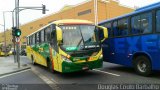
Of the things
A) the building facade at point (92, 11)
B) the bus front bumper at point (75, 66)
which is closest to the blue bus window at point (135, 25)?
the bus front bumper at point (75, 66)

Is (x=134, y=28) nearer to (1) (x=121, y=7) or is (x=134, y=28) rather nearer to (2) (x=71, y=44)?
(2) (x=71, y=44)

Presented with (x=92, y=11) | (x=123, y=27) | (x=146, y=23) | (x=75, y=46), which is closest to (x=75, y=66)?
(x=75, y=46)

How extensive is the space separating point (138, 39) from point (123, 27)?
5.68ft

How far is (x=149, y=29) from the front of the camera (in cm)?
1248

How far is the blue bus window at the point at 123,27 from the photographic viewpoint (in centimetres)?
1449

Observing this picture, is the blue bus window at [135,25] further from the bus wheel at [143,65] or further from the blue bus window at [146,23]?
the bus wheel at [143,65]

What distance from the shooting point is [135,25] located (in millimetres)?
13617

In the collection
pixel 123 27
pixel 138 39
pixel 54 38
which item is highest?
pixel 123 27

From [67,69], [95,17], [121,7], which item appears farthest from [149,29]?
[121,7]

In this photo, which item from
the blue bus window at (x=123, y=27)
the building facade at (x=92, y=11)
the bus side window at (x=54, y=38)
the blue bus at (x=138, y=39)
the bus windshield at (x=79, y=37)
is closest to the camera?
the blue bus at (x=138, y=39)

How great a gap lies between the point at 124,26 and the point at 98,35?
1.38 metres

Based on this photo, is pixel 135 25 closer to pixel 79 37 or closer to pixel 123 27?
pixel 123 27

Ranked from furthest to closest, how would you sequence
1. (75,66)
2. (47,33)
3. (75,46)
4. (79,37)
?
(47,33)
(79,37)
(75,46)
(75,66)

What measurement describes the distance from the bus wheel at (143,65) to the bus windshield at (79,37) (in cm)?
212
